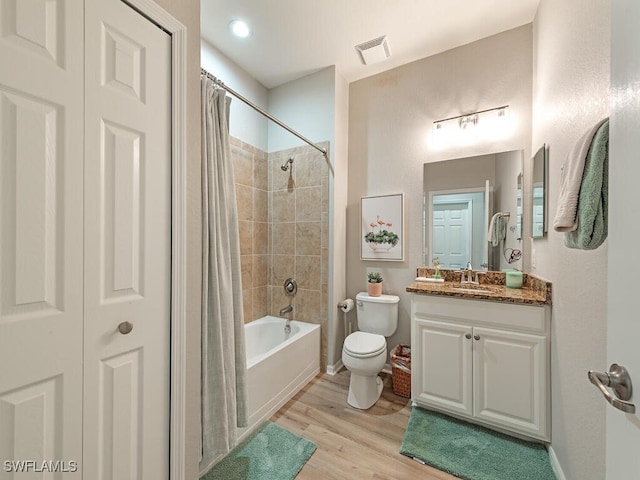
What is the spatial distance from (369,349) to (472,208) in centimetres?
141

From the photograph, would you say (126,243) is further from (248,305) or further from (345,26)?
(345,26)

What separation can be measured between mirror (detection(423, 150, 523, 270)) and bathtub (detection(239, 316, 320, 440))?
50.8 inches

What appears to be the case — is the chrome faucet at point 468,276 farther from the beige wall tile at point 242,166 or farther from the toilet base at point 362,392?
the beige wall tile at point 242,166

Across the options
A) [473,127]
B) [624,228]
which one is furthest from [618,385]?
[473,127]

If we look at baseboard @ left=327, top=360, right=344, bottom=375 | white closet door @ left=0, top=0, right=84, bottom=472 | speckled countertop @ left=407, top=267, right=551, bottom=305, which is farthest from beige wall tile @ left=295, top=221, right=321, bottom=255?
white closet door @ left=0, top=0, right=84, bottom=472

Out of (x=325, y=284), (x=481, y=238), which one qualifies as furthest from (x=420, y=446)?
(x=481, y=238)

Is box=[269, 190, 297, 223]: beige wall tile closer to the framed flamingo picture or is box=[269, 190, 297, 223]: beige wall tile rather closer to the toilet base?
the framed flamingo picture

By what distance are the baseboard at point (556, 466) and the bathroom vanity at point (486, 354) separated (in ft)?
0.22

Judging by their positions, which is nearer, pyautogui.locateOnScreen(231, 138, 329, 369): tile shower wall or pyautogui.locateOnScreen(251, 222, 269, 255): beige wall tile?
pyautogui.locateOnScreen(231, 138, 329, 369): tile shower wall

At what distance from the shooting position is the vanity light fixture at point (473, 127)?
2045 millimetres

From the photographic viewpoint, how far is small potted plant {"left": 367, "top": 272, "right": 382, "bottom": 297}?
7.78 ft

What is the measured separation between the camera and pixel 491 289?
6.15 ft

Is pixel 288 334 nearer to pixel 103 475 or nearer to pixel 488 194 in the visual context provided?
pixel 103 475

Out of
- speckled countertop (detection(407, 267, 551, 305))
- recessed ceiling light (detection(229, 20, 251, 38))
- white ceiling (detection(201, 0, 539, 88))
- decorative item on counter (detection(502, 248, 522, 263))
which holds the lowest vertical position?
speckled countertop (detection(407, 267, 551, 305))
